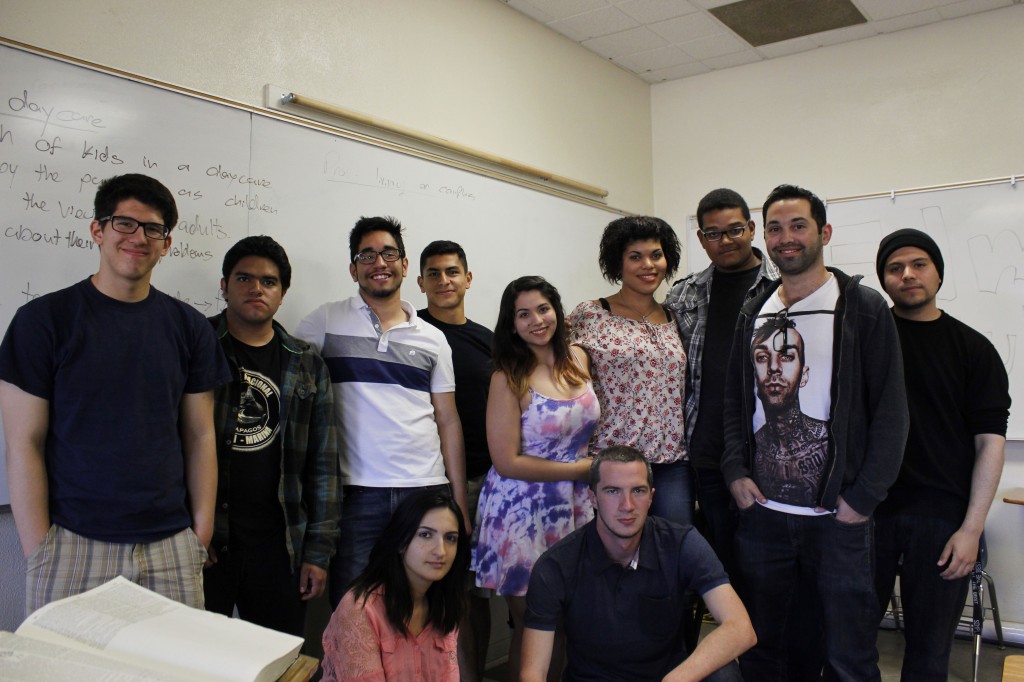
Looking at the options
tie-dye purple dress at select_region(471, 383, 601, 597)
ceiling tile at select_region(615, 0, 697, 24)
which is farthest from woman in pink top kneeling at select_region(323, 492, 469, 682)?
ceiling tile at select_region(615, 0, 697, 24)

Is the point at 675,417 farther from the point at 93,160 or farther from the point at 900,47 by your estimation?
the point at 900,47

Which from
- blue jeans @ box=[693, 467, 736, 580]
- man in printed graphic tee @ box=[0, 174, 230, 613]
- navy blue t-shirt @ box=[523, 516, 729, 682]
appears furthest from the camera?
blue jeans @ box=[693, 467, 736, 580]

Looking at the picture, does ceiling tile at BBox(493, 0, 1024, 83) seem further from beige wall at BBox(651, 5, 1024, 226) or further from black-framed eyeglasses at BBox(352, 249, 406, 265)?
black-framed eyeglasses at BBox(352, 249, 406, 265)

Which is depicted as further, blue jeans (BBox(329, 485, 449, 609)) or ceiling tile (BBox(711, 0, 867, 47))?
ceiling tile (BBox(711, 0, 867, 47))

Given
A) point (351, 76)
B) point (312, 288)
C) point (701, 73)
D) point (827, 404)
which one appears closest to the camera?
point (827, 404)

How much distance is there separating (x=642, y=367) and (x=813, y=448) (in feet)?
1.84

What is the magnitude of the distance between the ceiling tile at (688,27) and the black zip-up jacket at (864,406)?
2.25m

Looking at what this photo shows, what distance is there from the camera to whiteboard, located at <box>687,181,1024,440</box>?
11.8ft

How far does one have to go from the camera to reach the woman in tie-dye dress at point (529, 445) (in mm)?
2211

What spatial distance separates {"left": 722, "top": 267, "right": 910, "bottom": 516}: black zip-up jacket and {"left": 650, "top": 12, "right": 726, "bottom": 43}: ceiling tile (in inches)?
88.6

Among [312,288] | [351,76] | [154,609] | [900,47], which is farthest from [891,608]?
[154,609]

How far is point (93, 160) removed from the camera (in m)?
2.12

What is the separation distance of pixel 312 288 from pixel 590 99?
2.17 m

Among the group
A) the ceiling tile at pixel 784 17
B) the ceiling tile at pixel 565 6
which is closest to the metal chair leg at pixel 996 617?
the ceiling tile at pixel 784 17
